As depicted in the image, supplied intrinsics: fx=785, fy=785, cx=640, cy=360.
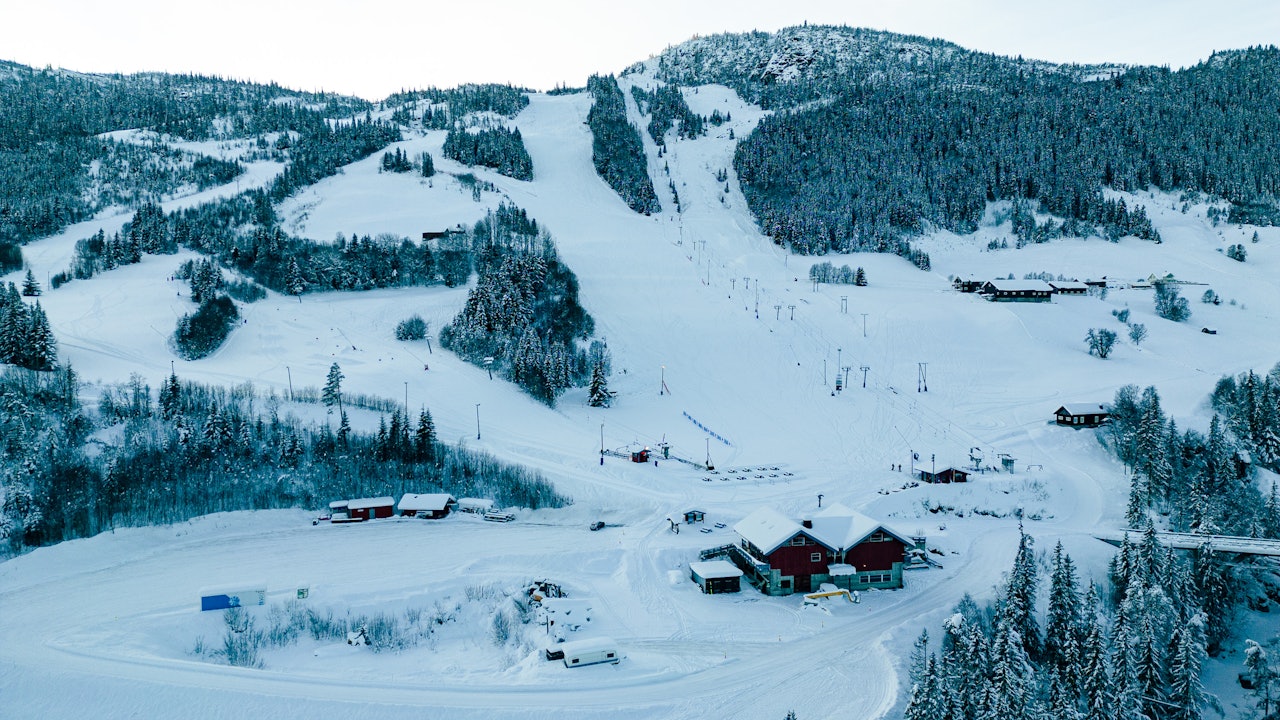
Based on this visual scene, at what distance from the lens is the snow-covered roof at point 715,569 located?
43312 millimetres

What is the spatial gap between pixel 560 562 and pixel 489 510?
1039 centimetres

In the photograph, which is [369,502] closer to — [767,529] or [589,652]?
[589,652]

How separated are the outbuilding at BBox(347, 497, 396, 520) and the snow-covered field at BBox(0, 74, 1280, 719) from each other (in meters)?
1.13

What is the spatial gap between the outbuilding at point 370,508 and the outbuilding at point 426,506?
866 millimetres

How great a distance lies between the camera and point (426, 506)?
178 ft

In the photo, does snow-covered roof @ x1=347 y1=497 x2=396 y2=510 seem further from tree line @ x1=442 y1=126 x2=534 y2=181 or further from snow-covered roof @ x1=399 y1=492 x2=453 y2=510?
tree line @ x1=442 y1=126 x2=534 y2=181

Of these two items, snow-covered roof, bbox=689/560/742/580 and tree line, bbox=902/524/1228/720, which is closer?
tree line, bbox=902/524/1228/720

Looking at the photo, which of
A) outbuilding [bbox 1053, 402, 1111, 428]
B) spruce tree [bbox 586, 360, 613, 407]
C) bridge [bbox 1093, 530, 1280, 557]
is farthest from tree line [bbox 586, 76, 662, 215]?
bridge [bbox 1093, 530, 1280, 557]

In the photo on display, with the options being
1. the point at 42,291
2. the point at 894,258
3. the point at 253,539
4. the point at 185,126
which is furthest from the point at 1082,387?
the point at 185,126

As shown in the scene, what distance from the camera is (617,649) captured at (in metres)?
36.0

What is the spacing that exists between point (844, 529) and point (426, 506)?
28036 mm

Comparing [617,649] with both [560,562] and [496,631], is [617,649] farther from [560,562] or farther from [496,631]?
[560,562]

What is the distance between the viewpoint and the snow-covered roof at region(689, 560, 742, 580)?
43312mm

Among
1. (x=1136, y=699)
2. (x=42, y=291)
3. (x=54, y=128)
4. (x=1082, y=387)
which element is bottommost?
(x=1136, y=699)
